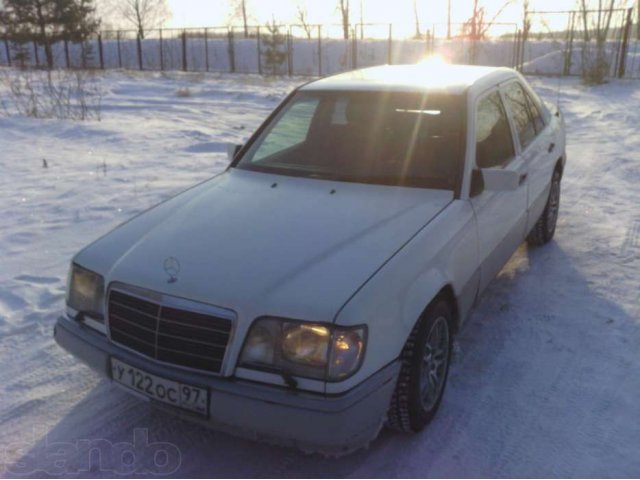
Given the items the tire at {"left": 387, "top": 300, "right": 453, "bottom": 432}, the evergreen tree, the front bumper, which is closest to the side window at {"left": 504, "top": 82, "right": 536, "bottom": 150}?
the tire at {"left": 387, "top": 300, "right": 453, "bottom": 432}

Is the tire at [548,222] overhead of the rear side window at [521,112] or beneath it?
beneath

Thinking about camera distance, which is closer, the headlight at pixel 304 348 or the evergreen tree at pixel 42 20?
the headlight at pixel 304 348

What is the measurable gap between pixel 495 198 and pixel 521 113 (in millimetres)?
1272

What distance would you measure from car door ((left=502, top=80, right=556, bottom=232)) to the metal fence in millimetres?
16503

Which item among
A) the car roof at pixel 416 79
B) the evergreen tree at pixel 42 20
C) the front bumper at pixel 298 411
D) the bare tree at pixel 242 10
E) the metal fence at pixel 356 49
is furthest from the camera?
the bare tree at pixel 242 10

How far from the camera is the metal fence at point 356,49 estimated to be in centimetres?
2330

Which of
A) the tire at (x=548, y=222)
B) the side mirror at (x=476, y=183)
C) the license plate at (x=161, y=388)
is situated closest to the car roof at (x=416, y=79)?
the side mirror at (x=476, y=183)

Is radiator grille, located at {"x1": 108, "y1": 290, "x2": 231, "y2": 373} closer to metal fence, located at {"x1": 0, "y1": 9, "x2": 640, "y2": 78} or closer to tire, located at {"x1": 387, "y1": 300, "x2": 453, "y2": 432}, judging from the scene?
tire, located at {"x1": 387, "y1": 300, "x2": 453, "y2": 432}

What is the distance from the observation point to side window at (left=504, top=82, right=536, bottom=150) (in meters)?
4.45

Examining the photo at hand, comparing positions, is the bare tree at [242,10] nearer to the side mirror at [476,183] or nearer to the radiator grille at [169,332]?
the side mirror at [476,183]

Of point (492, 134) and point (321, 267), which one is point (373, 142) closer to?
point (492, 134)

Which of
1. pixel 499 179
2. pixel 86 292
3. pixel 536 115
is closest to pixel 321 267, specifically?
pixel 86 292

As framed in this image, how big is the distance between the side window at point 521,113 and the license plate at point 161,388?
2983mm

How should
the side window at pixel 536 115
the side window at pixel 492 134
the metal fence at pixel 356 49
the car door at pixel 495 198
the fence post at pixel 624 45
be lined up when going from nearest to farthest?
the car door at pixel 495 198 → the side window at pixel 492 134 → the side window at pixel 536 115 → the fence post at pixel 624 45 → the metal fence at pixel 356 49
